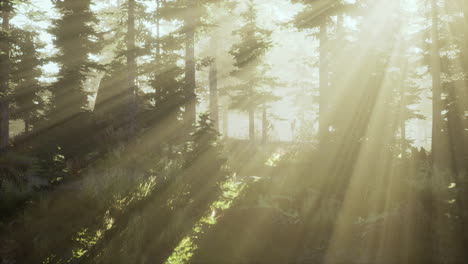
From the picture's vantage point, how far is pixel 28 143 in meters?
18.1

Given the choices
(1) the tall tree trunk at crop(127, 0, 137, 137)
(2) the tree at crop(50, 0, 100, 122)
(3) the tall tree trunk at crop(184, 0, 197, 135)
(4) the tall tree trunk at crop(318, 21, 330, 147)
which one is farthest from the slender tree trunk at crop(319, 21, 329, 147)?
(2) the tree at crop(50, 0, 100, 122)

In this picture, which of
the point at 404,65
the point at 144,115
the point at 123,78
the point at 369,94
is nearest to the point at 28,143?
the point at 123,78

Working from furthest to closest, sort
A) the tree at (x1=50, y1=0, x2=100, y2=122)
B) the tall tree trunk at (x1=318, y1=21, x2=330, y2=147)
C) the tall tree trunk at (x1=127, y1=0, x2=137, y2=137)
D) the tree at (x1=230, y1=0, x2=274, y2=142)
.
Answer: the tree at (x1=230, y1=0, x2=274, y2=142) < the tree at (x1=50, y1=0, x2=100, y2=122) < the tall tree trunk at (x1=127, y1=0, x2=137, y2=137) < the tall tree trunk at (x1=318, y1=21, x2=330, y2=147)

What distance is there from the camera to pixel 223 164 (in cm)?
1049

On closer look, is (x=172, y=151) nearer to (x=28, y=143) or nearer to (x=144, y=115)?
(x=144, y=115)

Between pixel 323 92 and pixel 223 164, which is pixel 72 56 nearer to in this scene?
pixel 223 164

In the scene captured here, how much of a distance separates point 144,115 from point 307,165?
8399 millimetres

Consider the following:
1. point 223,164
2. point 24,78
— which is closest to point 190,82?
point 223,164

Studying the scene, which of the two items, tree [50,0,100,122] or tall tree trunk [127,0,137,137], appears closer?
tall tree trunk [127,0,137,137]

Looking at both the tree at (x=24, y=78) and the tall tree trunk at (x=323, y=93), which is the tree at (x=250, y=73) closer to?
the tall tree trunk at (x=323, y=93)

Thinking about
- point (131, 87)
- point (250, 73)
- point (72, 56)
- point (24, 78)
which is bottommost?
point (131, 87)

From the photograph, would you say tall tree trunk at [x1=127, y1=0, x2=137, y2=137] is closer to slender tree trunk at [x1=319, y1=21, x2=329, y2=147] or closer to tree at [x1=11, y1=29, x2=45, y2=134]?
tree at [x1=11, y1=29, x2=45, y2=134]

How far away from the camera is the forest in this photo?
291 inches

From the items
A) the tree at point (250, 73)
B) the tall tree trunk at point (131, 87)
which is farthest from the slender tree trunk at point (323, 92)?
the tall tree trunk at point (131, 87)
